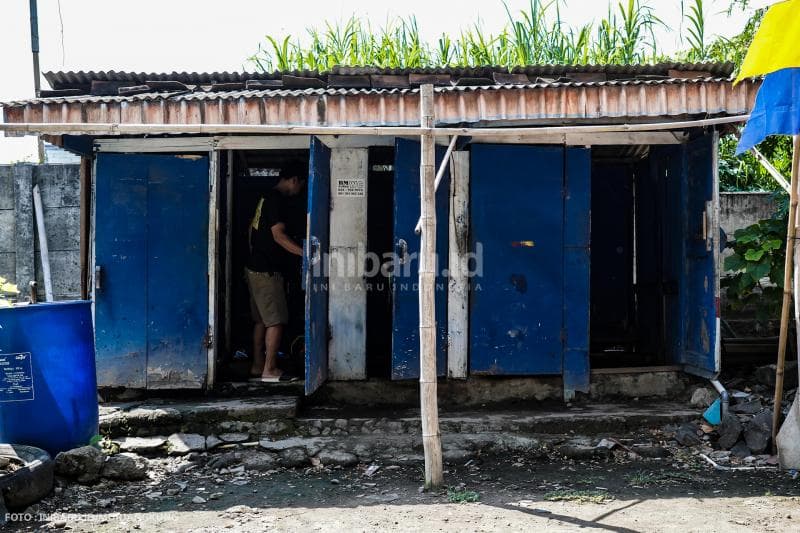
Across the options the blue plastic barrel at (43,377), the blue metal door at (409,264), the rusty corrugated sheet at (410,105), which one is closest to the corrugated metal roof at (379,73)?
the blue metal door at (409,264)

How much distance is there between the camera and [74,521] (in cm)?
392

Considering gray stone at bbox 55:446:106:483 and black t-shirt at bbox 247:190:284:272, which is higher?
black t-shirt at bbox 247:190:284:272

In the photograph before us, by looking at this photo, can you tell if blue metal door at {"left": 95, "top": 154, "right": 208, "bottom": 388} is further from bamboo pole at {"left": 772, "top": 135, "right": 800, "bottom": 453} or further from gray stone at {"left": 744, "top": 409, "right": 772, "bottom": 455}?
bamboo pole at {"left": 772, "top": 135, "right": 800, "bottom": 453}

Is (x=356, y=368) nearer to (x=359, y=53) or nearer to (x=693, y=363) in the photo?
(x=693, y=363)

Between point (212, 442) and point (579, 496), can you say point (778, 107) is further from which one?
point (212, 442)

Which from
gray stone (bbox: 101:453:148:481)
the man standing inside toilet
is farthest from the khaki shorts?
gray stone (bbox: 101:453:148:481)

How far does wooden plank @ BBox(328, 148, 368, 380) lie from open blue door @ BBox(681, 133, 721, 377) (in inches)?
112

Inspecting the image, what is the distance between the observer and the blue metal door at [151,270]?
600 cm

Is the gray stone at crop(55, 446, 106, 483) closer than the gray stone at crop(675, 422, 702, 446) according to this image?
Yes

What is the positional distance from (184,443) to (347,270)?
75.7 inches

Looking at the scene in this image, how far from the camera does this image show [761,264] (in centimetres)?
612

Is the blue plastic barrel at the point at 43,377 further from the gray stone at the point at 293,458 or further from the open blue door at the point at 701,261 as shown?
the open blue door at the point at 701,261

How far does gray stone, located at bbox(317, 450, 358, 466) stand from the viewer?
5.00 meters

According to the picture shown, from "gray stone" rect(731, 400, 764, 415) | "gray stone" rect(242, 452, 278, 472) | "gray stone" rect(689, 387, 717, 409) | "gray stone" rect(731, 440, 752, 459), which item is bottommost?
"gray stone" rect(242, 452, 278, 472)
